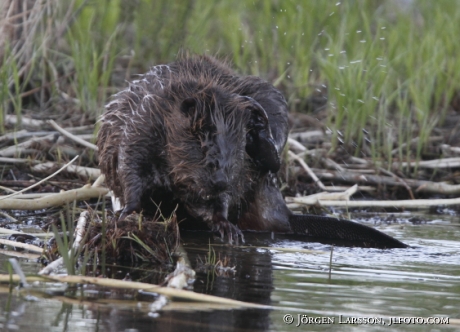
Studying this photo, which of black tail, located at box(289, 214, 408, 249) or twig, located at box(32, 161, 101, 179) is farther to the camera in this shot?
twig, located at box(32, 161, 101, 179)

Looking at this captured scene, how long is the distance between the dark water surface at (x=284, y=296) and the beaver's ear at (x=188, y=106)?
54cm

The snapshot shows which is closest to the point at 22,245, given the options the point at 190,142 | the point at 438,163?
the point at 190,142

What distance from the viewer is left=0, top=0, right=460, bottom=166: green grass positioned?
527cm

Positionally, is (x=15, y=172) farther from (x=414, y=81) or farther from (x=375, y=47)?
(x=414, y=81)

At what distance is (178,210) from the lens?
3643 millimetres

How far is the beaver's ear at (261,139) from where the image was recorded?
11.5 ft

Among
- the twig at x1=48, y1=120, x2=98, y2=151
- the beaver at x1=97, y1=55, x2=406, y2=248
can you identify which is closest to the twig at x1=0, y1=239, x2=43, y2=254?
the beaver at x1=97, y1=55, x2=406, y2=248

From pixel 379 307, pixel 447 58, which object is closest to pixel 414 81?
pixel 447 58

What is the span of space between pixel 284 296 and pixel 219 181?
0.75m

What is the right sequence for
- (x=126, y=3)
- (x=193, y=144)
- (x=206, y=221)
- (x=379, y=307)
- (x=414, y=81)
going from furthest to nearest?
(x=126, y=3) → (x=414, y=81) → (x=206, y=221) → (x=193, y=144) → (x=379, y=307)

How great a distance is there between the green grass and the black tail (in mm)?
1519

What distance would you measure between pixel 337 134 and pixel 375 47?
63 centimetres

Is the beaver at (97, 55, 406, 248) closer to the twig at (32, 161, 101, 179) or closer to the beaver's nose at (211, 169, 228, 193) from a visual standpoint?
the beaver's nose at (211, 169, 228, 193)

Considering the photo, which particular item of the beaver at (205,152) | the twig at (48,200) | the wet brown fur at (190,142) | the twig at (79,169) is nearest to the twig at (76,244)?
the beaver at (205,152)
